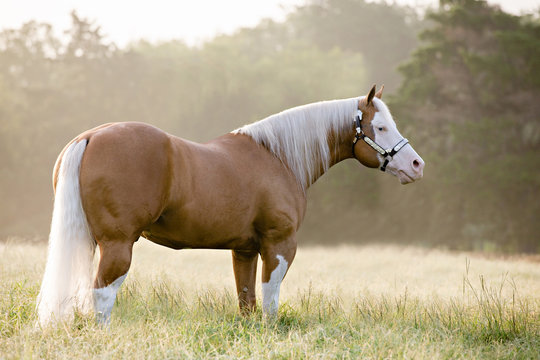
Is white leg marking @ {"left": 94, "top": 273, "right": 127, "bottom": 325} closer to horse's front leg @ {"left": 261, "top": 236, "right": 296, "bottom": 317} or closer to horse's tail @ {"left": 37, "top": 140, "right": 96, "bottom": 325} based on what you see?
horse's tail @ {"left": 37, "top": 140, "right": 96, "bottom": 325}

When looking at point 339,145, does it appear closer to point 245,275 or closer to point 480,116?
point 245,275

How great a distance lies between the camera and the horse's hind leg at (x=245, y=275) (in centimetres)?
433

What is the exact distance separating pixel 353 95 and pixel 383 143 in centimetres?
1723

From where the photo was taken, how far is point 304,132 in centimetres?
436

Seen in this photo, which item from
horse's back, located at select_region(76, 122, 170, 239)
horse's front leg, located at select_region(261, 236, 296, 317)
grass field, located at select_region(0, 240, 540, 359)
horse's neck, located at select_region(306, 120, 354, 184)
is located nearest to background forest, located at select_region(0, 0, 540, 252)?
grass field, located at select_region(0, 240, 540, 359)

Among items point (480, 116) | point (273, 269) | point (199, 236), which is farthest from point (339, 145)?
point (480, 116)

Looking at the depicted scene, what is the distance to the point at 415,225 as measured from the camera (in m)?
18.5

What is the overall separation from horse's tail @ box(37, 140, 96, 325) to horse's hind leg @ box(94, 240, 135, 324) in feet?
0.25

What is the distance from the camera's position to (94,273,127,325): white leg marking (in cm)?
334

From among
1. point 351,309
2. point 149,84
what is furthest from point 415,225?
point 351,309

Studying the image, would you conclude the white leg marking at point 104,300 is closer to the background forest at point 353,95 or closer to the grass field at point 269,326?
the grass field at point 269,326

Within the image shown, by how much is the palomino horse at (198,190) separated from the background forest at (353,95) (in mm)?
10973

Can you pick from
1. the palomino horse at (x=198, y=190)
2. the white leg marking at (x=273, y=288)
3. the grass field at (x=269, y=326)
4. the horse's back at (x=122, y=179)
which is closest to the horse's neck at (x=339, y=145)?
the palomino horse at (x=198, y=190)

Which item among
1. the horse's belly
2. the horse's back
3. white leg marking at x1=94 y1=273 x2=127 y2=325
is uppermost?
the horse's back
